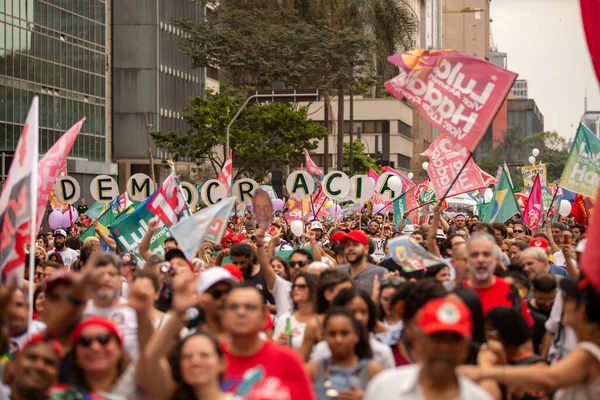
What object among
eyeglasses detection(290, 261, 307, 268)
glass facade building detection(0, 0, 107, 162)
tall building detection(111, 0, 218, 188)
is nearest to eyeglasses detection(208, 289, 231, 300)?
eyeglasses detection(290, 261, 307, 268)

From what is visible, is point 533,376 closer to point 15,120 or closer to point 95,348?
point 95,348

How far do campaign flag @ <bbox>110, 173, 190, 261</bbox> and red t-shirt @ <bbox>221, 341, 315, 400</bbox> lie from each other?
7537mm

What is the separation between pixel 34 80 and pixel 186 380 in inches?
2010

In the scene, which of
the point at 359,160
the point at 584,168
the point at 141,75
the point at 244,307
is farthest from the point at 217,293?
the point at 359,160

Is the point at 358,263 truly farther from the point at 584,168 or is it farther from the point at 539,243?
the point at 584,168

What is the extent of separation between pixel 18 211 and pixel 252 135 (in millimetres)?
41023

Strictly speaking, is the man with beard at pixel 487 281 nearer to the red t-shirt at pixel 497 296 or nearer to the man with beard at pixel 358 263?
the red t-shirt at pixel 497 296

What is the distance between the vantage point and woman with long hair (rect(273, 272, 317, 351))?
7578mm

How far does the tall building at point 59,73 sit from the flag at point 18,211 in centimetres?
4103

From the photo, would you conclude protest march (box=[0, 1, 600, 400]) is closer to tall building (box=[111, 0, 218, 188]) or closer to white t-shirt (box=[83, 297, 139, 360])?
white t-shirt (box=[83, 297, 139, 360])

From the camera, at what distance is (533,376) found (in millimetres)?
5254

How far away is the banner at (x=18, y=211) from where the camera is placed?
7402mm

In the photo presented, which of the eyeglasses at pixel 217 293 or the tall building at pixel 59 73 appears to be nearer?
the eyeglasses at pixel 217 293

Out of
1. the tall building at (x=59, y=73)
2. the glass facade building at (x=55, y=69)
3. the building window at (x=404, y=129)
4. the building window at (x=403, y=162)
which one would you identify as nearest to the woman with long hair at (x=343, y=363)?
the tall building at (x=59, y=73)
